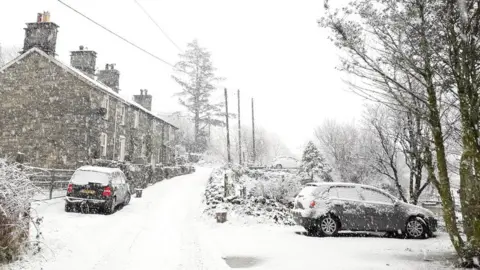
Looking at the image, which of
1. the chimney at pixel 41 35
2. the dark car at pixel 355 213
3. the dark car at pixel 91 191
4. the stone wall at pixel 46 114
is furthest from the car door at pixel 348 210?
the chimney at pixel 41 35

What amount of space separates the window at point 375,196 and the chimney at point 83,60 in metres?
22.5

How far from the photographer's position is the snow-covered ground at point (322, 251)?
24.5 ft


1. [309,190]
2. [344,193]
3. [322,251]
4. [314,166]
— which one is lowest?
[322,251]

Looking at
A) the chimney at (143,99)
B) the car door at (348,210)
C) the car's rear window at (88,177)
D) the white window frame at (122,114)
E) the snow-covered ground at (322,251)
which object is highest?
the chimney at (143,99)

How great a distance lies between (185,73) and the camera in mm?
51219

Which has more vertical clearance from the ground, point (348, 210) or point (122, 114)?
point (122, 114)

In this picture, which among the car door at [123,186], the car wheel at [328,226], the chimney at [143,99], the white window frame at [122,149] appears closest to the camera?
the car wheel at [328,226]

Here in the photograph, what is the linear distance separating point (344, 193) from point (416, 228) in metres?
2.56

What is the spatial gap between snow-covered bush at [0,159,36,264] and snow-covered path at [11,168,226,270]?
15.9 inches

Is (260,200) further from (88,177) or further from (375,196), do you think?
(88,177)

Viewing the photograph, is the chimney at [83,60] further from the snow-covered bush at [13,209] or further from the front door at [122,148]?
the snow-covered bush at [13,209]

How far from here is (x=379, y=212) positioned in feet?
37.0

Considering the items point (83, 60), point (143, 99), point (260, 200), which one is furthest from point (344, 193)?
point (143, 99)

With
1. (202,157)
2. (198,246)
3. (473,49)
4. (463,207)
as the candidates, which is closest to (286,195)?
(198,246)
